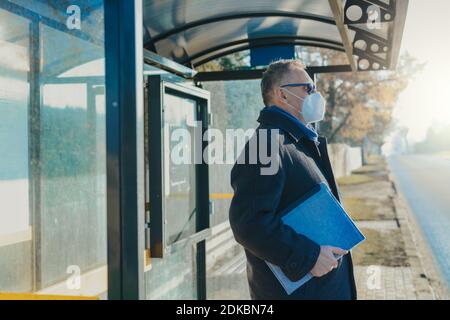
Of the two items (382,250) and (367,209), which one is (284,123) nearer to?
(382,250)

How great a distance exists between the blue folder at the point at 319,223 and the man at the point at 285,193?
0.04 m

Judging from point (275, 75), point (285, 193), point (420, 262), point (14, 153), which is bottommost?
point (420, 262)

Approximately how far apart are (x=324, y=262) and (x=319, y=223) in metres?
0.17

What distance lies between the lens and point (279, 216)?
2.36 metres

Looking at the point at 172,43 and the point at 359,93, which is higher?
the point at 359,93

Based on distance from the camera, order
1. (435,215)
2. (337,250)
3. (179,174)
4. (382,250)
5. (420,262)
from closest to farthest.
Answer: (337,250) → (179,174) → (420,262) → (382,250) → (435,215)

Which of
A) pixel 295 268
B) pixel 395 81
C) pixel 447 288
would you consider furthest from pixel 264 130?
pixel 395 81

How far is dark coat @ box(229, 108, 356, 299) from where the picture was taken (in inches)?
89.4

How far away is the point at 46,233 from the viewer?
7.55 feet

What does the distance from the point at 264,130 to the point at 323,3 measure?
213 cm

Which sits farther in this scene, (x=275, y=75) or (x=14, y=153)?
(x=275, y=75)

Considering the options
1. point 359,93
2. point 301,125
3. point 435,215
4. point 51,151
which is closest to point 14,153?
point 51,151

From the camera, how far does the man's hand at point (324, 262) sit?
2.31 m
